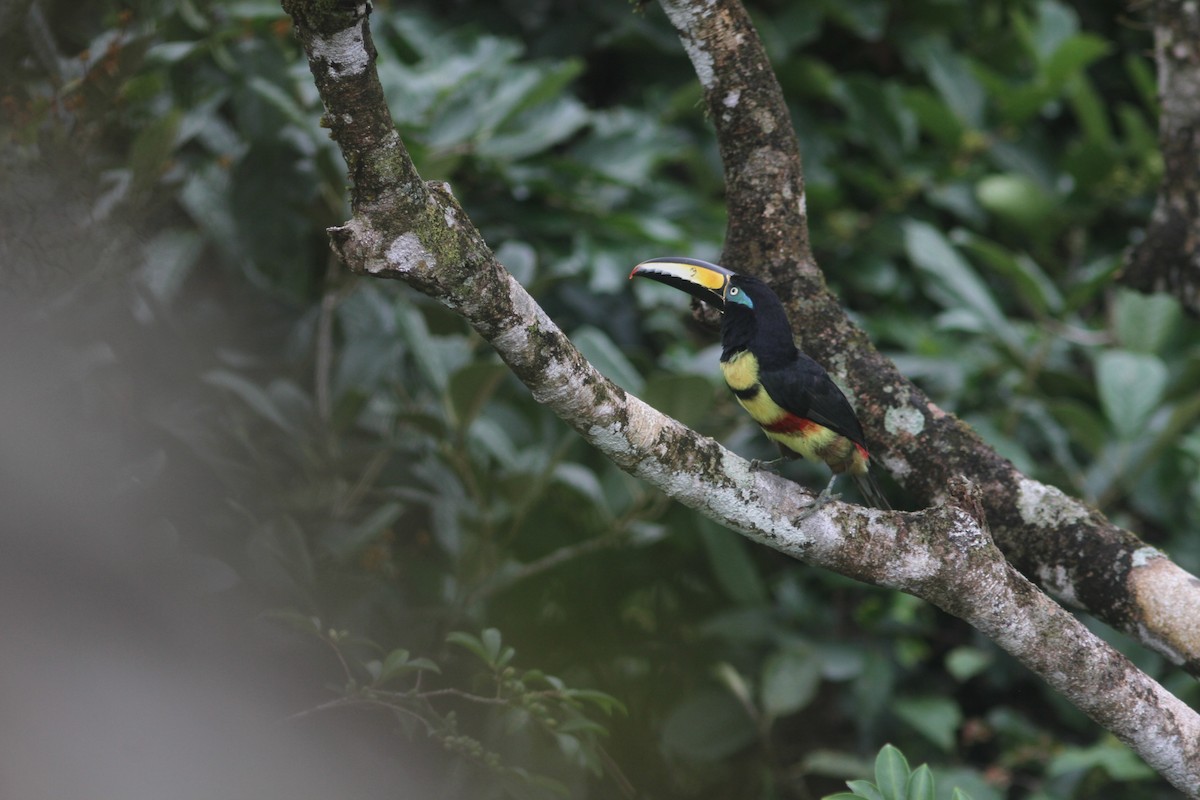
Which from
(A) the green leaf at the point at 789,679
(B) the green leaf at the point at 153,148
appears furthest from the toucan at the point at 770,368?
(A) the green leaf at the point at 789,679

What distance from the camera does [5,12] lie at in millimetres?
2115

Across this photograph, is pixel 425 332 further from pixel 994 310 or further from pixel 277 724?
pixel 994 310

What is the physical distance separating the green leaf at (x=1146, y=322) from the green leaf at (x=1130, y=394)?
40 cm

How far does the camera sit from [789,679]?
3037 mm

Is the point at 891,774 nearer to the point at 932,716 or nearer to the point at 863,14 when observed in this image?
the point at 932,716

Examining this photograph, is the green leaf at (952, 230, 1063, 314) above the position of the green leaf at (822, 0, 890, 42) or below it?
below

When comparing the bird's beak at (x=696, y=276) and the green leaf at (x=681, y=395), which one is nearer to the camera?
the bird's beak at (x=696, y=276)

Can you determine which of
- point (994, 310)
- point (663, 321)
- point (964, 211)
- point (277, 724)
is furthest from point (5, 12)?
point (964, 211)

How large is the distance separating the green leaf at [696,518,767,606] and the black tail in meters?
0.99

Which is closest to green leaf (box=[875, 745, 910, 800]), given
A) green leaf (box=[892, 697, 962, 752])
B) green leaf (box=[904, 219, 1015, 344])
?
green leaf (box=[892, 697, 962, 752])

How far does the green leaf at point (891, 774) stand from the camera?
58.3 inches

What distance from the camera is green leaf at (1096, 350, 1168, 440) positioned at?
2916mm

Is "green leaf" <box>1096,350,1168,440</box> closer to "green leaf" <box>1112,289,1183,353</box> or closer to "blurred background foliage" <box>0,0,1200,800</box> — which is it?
"blurred background foliage" <box>0,0,1200,800</box>

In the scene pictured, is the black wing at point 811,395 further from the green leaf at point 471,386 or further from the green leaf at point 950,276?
the green leaf at point 950,276
